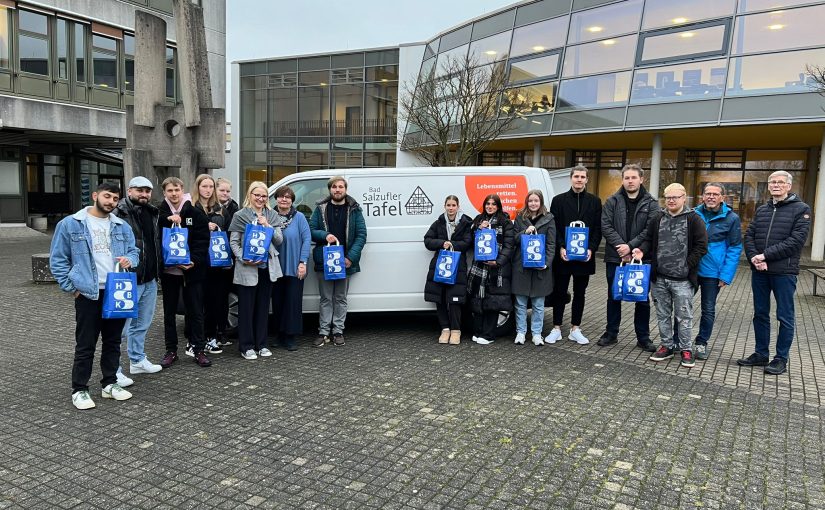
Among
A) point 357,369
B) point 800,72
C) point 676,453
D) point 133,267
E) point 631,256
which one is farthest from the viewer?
point 800,72

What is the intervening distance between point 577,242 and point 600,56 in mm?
14147

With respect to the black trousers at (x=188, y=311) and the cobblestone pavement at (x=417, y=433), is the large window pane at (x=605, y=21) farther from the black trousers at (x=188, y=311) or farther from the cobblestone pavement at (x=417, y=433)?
the black trousers at (x=188, y=311)

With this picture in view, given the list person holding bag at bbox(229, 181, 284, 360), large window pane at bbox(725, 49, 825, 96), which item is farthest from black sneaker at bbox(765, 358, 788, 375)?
large window pane at bbox(725, 49, 825, 96)

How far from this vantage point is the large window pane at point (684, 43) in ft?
54.7

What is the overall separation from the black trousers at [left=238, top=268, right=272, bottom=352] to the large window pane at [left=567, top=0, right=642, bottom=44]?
53.8ft

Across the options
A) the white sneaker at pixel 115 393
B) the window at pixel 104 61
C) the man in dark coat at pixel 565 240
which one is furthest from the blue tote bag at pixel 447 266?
the window at pixel 104 61

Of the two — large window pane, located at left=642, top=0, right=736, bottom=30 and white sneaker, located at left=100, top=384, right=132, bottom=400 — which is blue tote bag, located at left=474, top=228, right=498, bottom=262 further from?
large window pane, located at left=642, top=0, right=736, bottom=30

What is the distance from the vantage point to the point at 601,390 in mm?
5508

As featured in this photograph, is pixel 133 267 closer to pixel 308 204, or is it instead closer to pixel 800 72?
pixel 308 204

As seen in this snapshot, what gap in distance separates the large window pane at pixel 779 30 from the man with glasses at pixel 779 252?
12.1 m

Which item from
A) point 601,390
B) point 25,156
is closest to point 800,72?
point 601,390

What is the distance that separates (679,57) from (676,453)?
15992 mm

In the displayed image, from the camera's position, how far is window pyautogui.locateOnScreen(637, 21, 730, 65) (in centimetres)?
1664

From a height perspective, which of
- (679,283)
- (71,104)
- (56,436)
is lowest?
(56,436)
